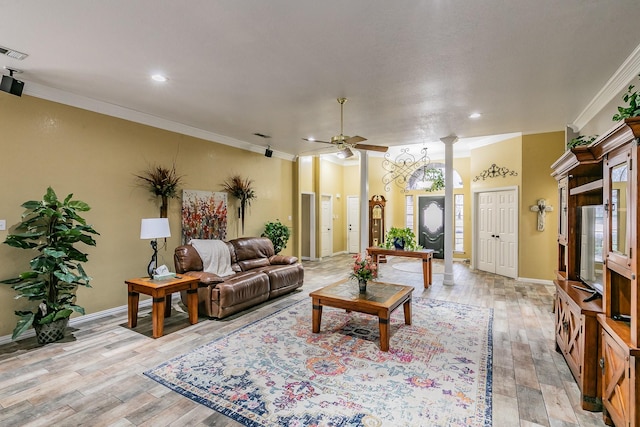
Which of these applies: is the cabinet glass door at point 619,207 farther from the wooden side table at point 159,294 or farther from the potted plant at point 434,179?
the potted plant at point 434,179

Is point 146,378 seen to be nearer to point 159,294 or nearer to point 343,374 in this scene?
point 159,294

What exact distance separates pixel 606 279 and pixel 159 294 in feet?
13.3

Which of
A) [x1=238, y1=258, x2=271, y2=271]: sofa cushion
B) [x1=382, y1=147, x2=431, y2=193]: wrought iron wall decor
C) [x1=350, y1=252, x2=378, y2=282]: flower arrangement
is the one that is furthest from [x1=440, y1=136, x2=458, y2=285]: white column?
[x1=238, y1=258, x2=271, y2=271]: sofa cushion

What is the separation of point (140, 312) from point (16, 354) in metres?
→ 1.34

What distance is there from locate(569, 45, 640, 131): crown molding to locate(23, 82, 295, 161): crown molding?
18.2 feet

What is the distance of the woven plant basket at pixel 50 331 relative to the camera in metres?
3.19

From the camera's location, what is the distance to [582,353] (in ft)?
7.38

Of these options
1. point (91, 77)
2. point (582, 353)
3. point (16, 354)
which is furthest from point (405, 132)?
point (16, 354)

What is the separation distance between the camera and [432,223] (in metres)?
9.50

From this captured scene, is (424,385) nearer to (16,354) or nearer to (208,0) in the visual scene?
(208,0)

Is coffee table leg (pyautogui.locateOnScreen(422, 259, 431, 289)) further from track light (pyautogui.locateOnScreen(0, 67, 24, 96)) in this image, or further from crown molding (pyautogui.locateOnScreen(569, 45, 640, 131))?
track light (pyautogui.locateOnScreen(0, 67, 24, 96))

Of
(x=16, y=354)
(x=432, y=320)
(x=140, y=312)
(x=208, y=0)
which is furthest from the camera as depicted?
(x=140, y=312)

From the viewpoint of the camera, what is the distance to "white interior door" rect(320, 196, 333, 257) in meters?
9.37

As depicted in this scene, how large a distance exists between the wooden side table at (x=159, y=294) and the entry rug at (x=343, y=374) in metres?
0.68
